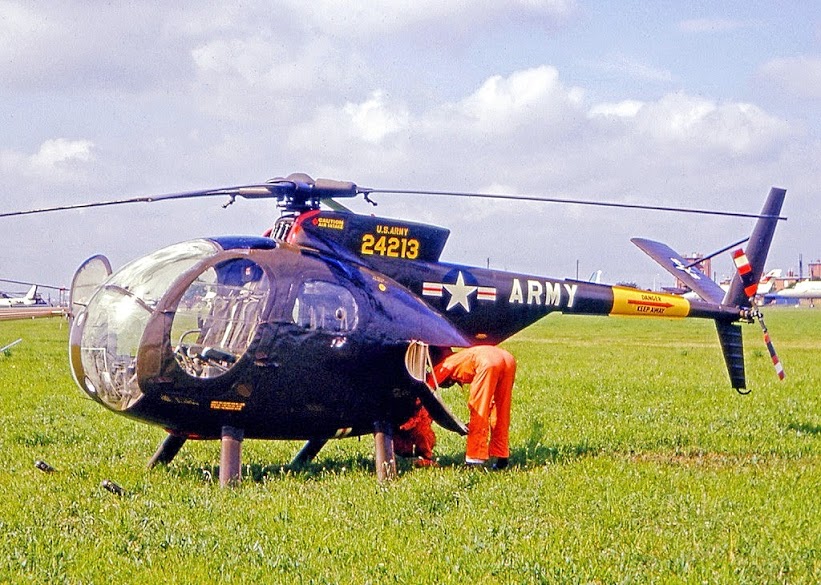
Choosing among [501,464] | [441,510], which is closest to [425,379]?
[501,464]

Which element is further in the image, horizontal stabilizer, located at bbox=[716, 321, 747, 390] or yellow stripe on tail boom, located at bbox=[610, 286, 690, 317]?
horizontal stabilizer, located at bbox=[716, 321, 747, 390]

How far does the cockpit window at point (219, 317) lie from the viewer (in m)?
8.80

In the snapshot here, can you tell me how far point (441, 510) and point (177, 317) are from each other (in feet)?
9.32

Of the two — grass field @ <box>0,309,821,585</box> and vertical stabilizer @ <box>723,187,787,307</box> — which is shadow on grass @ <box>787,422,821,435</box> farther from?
vertical stabilizer @ <box>723,187,787,307</box>

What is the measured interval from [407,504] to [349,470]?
7.02 feet

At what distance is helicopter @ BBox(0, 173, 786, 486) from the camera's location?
8836 mm

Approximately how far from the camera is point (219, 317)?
29.4 feet

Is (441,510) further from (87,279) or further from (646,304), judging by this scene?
(646,304)

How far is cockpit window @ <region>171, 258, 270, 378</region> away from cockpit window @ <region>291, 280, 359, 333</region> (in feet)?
1.14

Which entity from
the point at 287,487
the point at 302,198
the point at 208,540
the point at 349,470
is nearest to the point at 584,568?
the point at 208,540

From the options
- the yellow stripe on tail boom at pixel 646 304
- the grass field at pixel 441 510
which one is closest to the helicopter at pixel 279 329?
the grass field at pixel 441 510

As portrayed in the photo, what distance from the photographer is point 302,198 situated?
9.66 meters

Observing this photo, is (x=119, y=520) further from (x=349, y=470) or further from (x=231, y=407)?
(x=349, y=470)

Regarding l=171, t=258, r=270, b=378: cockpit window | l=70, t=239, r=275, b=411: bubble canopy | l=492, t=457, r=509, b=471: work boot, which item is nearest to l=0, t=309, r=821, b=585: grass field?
l=492, t=457, r=509, b=471: work boot
